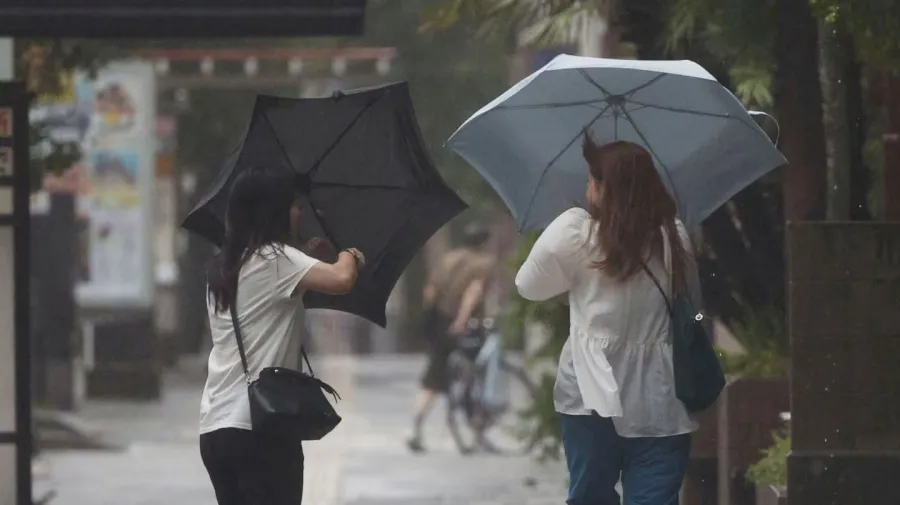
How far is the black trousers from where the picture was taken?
4.89 m

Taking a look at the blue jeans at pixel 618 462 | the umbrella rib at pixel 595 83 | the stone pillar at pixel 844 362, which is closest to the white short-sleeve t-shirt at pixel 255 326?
the blue jeans at pixel 618 462

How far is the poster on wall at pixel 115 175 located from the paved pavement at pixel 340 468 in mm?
1658

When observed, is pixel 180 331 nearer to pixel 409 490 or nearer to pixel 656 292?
pixel 409 490

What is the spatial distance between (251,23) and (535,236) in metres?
2.36

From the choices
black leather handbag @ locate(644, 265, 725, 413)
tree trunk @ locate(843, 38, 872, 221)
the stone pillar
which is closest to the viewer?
black leather handbag @ locate(644, 265, 725, 413)

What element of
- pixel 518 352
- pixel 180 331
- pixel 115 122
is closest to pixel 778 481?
pixel 115 122

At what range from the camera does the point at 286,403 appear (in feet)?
15.8

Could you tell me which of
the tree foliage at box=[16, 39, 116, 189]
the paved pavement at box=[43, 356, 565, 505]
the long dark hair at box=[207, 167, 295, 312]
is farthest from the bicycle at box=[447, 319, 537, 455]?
the long dark hair at box=[207, 167, 295, 312]

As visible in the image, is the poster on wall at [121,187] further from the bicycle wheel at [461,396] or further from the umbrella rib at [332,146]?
the umbrella rib at [332,146]

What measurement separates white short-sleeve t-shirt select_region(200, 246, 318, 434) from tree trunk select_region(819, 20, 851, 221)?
124 inches

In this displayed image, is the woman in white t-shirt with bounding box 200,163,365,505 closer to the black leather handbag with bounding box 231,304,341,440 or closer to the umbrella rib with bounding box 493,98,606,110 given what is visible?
the black leather handbag with bounding box 231,304,341,440

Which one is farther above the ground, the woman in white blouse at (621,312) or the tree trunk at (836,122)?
the tree trunk at (836,122)

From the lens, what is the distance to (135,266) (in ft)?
60.4

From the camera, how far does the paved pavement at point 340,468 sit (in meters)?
10.5
